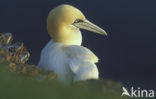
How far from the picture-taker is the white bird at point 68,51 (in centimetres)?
463

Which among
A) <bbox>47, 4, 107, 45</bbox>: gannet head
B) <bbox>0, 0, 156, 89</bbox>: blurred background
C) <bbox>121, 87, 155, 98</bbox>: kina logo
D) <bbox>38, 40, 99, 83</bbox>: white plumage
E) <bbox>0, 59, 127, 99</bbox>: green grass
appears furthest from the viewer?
<bbox>0, 0, 156, 89</bbox>: blurred background

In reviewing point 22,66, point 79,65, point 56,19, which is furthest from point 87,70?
point 22,66

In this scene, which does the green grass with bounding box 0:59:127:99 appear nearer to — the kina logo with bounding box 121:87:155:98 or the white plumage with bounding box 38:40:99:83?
the kina logo with bounding box 121:87:155:98

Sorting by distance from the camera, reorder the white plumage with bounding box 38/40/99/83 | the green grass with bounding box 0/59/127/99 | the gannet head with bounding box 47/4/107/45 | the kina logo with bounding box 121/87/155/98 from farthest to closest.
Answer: the gannet head with bounding box 47/4/107/45 < the white plumage with bounding box 38/40/99/83 < the kina logo with bounding box 121/87/155/98 < the green grass with bounding box 0/59/127/99

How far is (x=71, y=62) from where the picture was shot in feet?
15.5

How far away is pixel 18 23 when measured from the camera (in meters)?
12.6

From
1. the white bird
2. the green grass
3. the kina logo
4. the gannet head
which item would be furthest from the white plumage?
the green grass

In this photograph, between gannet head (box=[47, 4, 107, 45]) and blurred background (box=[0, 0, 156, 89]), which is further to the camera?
blurred background (box=[0, 0, 156, 89])

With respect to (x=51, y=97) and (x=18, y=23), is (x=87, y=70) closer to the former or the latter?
(x=51, y=97)

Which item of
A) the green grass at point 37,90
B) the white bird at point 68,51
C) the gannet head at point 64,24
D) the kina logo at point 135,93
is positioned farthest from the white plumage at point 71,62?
the green grass at point 37,90

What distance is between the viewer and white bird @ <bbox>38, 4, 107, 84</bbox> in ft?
15.2

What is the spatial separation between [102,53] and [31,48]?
2.06m

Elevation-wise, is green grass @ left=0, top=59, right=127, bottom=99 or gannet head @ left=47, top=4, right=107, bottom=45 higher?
green grass @ left=0, top=59, right=127, bottom=99

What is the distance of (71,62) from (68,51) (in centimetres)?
26
